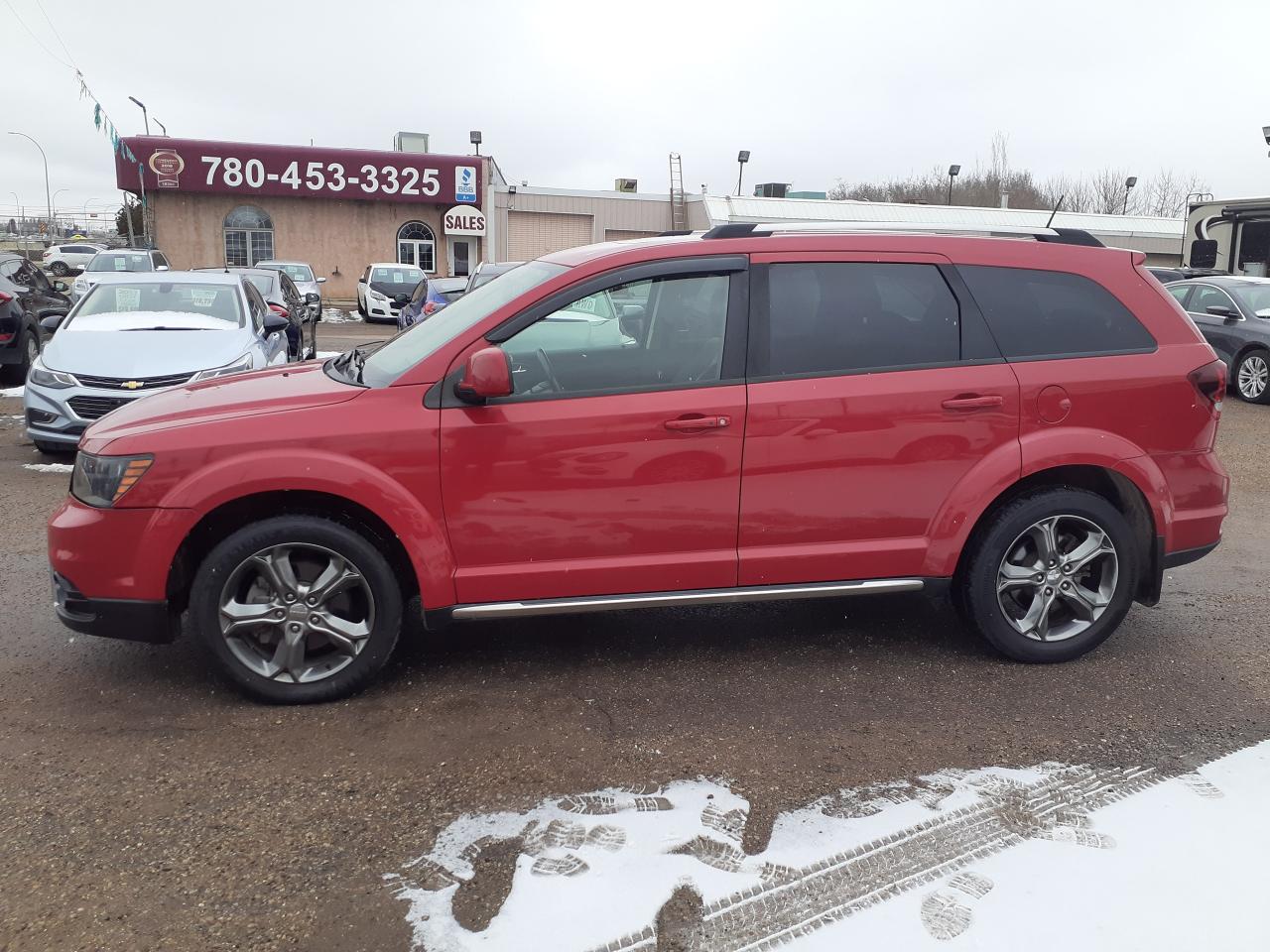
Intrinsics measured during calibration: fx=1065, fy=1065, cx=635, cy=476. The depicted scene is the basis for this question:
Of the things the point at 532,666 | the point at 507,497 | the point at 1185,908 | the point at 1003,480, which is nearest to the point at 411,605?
the point at 532,666

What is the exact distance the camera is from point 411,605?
538 centimetres

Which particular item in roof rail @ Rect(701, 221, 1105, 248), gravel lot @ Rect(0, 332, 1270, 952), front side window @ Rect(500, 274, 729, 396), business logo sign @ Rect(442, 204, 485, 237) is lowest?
gravel lot @ Rect(0, 332, 1270, 952)

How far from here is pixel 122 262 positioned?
2608 centimetres

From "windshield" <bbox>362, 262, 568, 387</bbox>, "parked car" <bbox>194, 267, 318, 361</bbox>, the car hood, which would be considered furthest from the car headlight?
"parked car" <bbox>194, 267, 318, 361</bbox>

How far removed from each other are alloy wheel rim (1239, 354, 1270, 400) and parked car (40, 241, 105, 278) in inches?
1870

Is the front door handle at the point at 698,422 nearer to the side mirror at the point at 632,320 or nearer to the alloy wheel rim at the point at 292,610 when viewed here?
the side mirror at the point at 632,320

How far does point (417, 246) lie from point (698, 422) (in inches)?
1370

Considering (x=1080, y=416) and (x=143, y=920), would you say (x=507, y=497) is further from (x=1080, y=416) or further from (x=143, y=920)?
(x=1080, y=416)

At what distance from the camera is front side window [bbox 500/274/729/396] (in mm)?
4121

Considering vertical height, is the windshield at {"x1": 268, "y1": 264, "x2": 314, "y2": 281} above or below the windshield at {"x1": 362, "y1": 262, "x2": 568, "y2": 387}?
A: above

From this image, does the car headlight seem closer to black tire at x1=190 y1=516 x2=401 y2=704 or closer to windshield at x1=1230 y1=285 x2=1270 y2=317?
black tire at x1=190 y1=516 x2=401 y2=704

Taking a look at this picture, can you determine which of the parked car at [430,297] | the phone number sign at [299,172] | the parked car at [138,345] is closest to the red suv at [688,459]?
the parked car at [138,345]

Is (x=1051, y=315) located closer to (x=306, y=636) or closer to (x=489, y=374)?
(x=489, y=374)

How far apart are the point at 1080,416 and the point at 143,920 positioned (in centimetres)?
379
